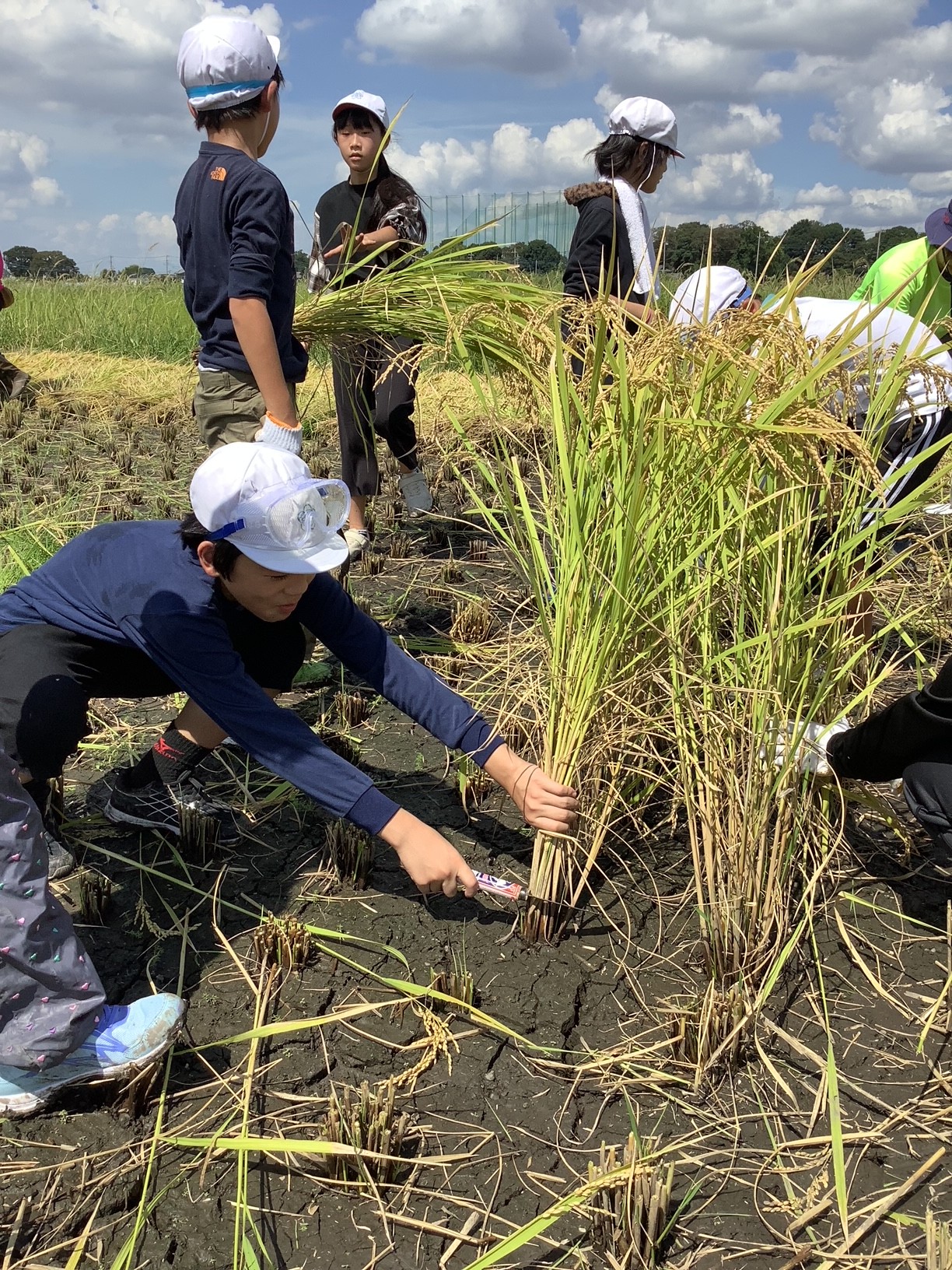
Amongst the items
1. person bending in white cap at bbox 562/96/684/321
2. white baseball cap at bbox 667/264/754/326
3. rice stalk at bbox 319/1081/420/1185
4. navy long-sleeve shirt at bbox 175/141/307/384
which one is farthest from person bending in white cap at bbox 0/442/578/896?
person bending in white cap at bbox 562/96/684/321

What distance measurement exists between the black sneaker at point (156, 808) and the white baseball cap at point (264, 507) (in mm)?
768

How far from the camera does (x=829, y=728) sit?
1.97 m

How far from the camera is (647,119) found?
2949 mm

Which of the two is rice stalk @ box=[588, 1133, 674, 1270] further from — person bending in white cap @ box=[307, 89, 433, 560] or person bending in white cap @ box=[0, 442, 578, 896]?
person bending in white cap @ box=[307, 89, 433, 560]

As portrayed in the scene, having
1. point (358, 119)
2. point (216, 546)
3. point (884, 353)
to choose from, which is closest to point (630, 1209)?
point (216, 546)

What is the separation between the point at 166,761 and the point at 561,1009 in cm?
107

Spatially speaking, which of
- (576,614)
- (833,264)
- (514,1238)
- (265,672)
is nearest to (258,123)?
(265,672)

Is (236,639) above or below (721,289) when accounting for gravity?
below

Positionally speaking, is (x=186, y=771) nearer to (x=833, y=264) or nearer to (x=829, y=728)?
(x=829, y=728)

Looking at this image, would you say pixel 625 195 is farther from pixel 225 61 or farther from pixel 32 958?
pixel 32 958

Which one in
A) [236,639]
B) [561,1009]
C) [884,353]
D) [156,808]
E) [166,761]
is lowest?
[561,1009]

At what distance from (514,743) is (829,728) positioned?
843 mm

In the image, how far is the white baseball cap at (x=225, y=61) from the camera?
84.6 inches

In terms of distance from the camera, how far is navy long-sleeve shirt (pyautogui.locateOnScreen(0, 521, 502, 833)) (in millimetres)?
1762
